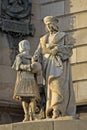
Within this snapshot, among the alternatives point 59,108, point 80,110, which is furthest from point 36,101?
point 80,110

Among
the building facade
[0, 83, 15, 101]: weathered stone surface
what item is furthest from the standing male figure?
[0, 83, 15, 101]: weathered stone surface

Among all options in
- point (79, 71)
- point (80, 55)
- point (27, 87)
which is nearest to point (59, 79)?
point (27, 87)

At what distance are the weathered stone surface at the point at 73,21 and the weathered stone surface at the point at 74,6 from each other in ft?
0.45

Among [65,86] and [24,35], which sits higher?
[24,35]

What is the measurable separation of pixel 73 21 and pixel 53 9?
2.58 feet

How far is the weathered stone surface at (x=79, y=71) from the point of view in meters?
16.6

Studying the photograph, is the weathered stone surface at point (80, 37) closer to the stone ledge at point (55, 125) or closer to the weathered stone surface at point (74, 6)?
the weathered stone surface at point (74, 6)

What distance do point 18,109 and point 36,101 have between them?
148 inches

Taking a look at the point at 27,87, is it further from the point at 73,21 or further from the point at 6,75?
the point at 73,21

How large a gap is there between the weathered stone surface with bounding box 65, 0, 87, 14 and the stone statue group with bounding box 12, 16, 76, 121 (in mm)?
3770

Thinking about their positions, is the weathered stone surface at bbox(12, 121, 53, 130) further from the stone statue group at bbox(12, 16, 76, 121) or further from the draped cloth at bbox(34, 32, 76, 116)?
the draped cloth at bbox(34, 32, 76, 116)

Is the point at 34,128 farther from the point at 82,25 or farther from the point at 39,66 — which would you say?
the point at 82,25

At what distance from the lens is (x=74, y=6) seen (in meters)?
17.3

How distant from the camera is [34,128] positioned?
12477 mm
